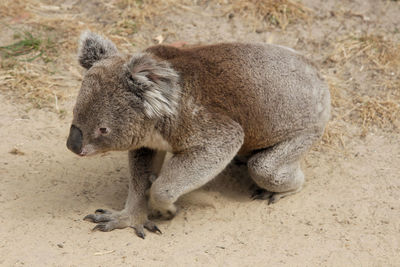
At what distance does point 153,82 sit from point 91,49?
720 millimetres

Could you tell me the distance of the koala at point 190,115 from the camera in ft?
11.6

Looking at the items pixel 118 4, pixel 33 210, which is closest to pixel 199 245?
pixel 33 210

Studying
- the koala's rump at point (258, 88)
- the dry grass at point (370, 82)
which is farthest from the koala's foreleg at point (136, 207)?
the dry grass at point (370, 82)

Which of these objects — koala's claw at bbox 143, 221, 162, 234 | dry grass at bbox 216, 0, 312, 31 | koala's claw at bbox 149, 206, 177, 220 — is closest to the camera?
koala's claw at bbox 143, 221, 162, 234

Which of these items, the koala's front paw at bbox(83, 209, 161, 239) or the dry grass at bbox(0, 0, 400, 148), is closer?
the koala's front paw at bbox(83, 209, 161, 239)

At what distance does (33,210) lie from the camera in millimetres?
3941

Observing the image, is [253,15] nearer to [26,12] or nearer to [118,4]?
[118,4]

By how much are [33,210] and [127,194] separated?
91 centimetres

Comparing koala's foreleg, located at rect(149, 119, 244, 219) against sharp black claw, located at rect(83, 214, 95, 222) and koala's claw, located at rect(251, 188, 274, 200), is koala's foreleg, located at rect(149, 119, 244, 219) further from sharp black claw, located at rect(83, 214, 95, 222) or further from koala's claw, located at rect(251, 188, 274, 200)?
koala's claw, located at rect(251, 188, 274, 200)

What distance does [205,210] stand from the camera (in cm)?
437

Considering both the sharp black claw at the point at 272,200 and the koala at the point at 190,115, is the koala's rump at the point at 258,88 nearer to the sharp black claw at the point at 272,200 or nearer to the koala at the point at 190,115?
the koala at the point at 190,115

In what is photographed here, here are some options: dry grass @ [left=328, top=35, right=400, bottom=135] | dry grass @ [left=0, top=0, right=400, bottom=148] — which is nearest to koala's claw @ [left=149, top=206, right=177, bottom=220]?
dry grass @ [left=0, top=0, right=400, bottom=148]

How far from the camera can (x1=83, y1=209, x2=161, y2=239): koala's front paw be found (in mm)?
3905

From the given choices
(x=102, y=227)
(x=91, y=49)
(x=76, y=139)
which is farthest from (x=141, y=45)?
(x=102, y=227)
